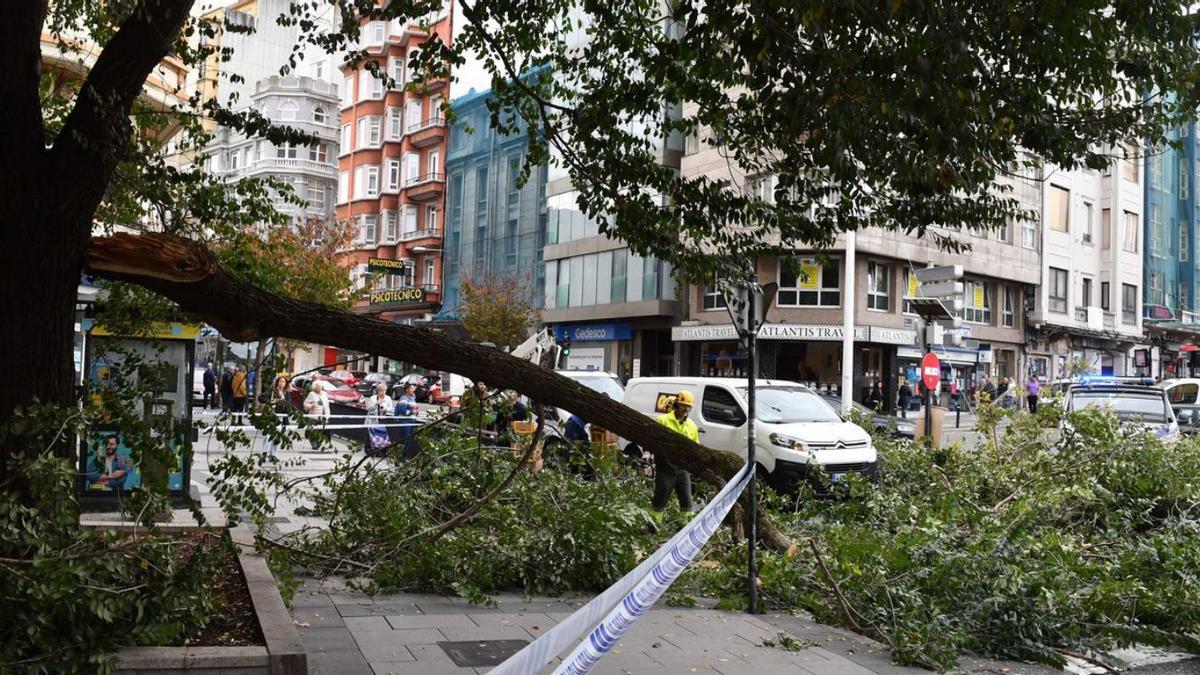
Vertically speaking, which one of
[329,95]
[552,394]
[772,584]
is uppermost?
[329,95]

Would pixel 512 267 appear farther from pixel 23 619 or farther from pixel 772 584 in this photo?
pixel 23 619

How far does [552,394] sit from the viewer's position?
6543 millimetres

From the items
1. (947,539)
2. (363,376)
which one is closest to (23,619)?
(947,539)

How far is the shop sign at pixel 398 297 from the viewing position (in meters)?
58.1

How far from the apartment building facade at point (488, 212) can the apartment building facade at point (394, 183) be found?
4.65ft

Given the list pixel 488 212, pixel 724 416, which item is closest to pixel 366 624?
pixel 724 416

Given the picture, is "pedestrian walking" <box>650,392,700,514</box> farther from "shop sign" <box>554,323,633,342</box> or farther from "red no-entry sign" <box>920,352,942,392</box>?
"shop sign" <box>554,323,633,342</box>

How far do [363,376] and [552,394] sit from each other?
1779 inches

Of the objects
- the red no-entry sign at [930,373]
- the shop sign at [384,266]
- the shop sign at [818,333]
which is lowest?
the red no-entry sign at [930,373]

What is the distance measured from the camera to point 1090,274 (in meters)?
47.7

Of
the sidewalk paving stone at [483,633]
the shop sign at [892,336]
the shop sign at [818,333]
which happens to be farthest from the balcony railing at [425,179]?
the sidewalk paving stone at [483,633]

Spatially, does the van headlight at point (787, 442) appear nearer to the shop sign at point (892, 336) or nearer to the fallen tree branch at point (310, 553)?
the fallen tree branch at point (310, 553)

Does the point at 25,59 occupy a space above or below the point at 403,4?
below

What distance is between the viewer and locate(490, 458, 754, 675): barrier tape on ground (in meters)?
3.46
